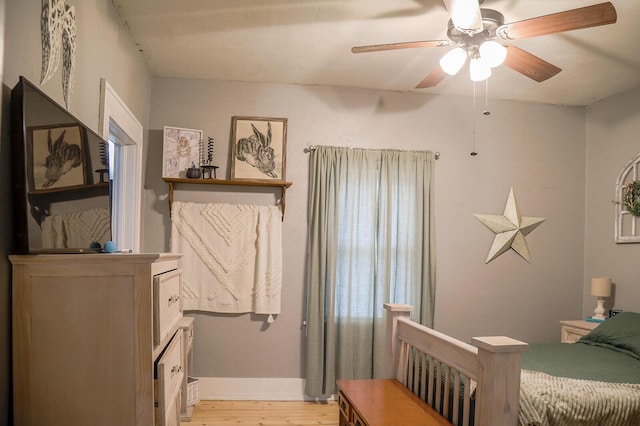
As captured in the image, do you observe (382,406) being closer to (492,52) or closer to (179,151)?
(492,52)

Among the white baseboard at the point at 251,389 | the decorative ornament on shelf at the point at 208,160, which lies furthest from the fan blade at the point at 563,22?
the white baseboard at the point at 251,389

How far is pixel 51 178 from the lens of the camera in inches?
60.8

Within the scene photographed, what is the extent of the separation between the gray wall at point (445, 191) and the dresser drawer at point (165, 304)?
172 cm

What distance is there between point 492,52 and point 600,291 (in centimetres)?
244

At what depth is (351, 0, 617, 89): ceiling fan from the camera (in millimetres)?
1903

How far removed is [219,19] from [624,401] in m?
2.89

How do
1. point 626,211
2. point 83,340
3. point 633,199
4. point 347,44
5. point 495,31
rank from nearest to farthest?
1. point 83,340
2. point 495,31
3. point 347,44
4. point 633,199
5. point 626,211

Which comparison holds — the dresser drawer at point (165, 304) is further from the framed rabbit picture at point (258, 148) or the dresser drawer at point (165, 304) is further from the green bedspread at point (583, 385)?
the framed rabbit picture at point (258, 148)

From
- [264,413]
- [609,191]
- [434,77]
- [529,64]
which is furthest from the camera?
[609,191]

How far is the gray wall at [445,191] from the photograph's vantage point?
3.73 meters

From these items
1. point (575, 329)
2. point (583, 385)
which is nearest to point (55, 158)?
point (583, 385)

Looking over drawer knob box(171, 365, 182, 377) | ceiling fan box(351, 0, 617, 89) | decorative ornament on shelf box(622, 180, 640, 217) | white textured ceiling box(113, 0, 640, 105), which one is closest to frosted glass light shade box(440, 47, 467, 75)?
ceiling fan box(351, 0, 617, 89)

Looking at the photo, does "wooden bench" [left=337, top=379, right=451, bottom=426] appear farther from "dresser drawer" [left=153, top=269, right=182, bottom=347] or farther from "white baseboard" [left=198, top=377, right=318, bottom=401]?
"white baseboard" [left=198, top=377, right=318, bottom=401]

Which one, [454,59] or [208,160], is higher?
[454,59]
